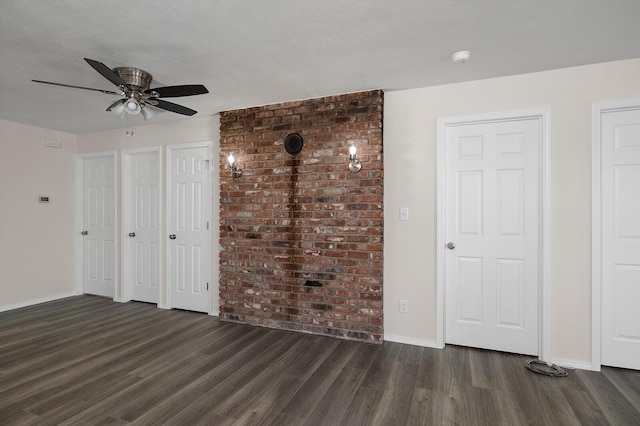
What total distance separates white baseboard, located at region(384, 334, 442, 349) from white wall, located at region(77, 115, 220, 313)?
2.17 m

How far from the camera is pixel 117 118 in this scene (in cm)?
428

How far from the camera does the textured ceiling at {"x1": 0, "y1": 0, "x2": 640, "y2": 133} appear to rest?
6.35ft

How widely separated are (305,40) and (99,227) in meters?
4.56

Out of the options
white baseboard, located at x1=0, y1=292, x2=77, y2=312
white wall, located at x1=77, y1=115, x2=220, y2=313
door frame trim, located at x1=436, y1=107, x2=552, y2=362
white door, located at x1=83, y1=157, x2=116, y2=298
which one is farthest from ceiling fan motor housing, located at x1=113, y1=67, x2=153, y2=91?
white baseboard, located at x1=0, y1=292, x2=77, y2=312

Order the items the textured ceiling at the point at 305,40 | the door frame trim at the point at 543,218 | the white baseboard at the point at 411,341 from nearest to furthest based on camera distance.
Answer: the textured ceiling at the point at 305,40, the door frame trim at the point at 543,218, the white baseboard at the point at 411,341

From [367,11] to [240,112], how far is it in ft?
7.44

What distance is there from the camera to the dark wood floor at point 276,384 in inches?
82.0

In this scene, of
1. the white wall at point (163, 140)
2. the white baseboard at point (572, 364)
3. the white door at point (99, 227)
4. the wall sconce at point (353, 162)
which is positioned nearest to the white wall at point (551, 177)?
the white baseboard at point (572, 364)

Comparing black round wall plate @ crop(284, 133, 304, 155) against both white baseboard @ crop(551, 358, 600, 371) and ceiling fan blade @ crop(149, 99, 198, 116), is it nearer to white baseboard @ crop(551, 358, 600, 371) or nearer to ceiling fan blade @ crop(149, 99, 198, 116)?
ceiling fan blade @ crop(149, 99, 198, 116)

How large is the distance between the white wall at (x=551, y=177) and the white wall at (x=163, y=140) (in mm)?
2147

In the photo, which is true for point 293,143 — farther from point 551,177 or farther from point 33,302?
point 33,302

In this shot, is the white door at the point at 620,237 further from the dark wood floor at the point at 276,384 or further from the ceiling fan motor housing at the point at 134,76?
the ceiling fan motor housing at the point at 134,76

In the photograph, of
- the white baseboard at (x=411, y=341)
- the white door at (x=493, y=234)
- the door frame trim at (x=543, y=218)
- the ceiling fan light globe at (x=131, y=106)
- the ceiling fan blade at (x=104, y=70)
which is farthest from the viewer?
the white baseboard at (x=411, y=341)

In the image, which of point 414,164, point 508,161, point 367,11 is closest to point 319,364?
point 414,164
